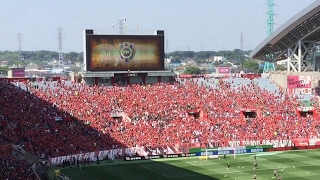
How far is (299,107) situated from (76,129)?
97.1 feet

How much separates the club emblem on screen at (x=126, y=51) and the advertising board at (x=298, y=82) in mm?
21397

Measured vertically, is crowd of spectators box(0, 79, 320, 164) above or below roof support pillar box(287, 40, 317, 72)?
below

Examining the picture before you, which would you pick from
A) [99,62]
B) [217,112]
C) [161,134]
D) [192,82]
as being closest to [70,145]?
[161,134]

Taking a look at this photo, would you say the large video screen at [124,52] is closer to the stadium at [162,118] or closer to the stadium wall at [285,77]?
the stadium at [162,118]

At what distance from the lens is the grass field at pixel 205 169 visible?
4694 centimetres

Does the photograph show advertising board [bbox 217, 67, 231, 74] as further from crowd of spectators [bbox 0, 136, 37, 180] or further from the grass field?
crowd of spectators [bbox 0, 136, 37, 180]

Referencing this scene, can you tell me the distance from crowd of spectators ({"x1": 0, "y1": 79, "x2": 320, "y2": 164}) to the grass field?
4172 mm

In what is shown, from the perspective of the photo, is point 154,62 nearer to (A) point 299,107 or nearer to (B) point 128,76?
(B) point 128,76

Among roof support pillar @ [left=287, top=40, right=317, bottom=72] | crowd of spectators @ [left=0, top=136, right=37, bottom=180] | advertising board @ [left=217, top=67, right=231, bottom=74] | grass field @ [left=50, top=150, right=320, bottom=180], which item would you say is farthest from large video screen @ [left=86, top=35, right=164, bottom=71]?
advertising board @ [left=217, top=67, right=231, bottom=74]

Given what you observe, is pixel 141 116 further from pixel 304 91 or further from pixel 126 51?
pixel 304 91

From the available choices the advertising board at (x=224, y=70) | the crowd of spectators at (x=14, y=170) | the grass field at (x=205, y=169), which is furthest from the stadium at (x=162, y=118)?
the advertising board at (x=224, y=70)

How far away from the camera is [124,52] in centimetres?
7019

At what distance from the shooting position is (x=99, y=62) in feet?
227

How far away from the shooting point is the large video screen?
6881cm
